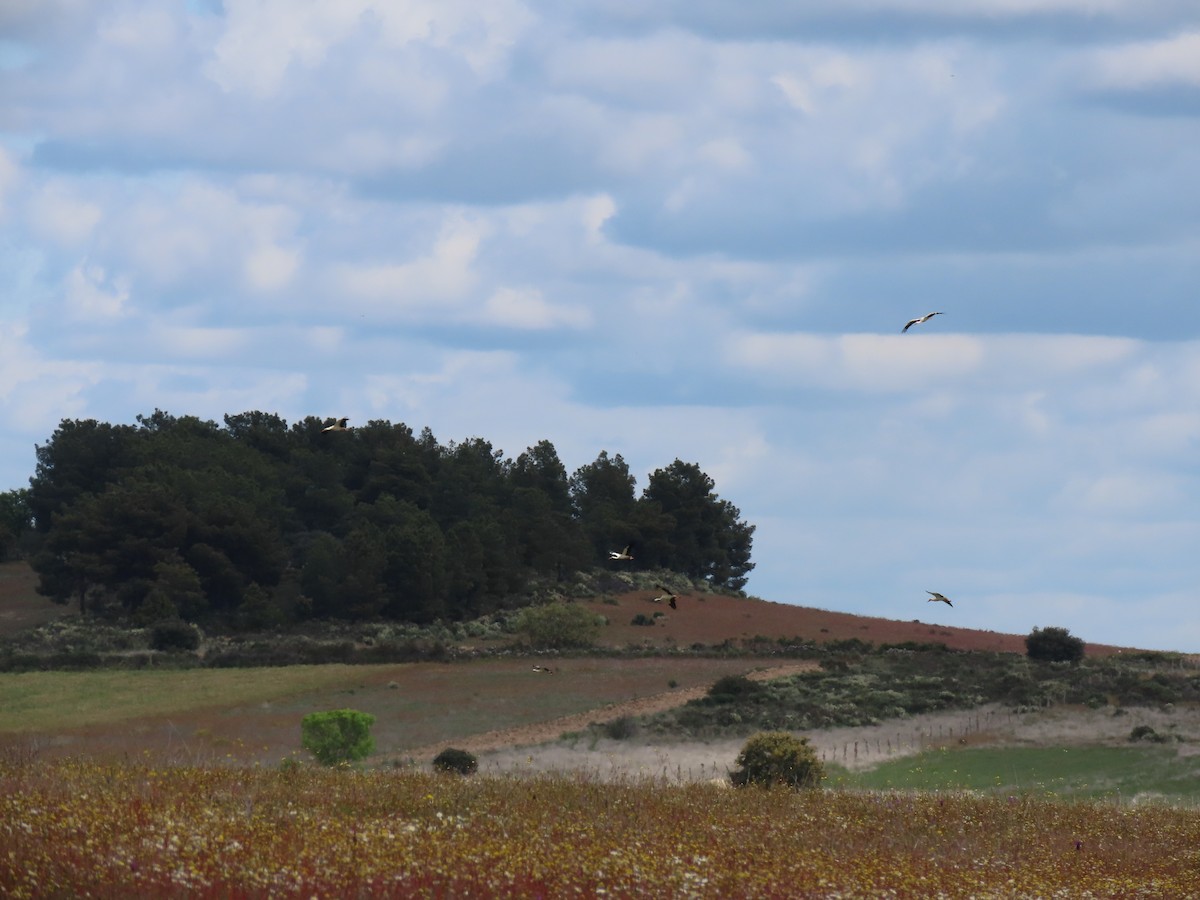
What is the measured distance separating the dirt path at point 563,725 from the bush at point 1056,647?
46.3 feet

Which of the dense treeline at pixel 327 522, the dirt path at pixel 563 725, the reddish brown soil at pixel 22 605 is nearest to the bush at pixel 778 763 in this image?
the dirt path at pixel 563 725

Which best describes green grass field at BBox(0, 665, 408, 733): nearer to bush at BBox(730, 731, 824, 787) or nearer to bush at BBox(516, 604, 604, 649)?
bush at BBox(516, 604, 604, 649)

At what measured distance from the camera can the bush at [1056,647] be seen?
6581 centimetres

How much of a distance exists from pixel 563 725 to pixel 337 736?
42.8 ft

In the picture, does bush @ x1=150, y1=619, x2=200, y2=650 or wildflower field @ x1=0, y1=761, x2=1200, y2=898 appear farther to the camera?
bush @ x1=150, y1=619, x2=200, y2=650

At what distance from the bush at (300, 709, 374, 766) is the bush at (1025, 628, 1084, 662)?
38566mm

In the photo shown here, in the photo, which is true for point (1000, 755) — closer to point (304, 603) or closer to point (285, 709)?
point (285, 709)

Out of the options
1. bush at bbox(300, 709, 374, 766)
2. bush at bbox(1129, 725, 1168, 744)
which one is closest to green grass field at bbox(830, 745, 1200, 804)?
bush at bbox(1129, 725, 1168, 744)

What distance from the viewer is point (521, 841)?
15.2 m

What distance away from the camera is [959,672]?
58781 mm

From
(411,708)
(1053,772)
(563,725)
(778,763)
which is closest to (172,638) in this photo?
(411,708)

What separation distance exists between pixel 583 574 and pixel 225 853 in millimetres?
82202

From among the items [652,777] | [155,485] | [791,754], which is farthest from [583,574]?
[652,777]

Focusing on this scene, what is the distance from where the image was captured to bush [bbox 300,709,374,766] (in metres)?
36.9
